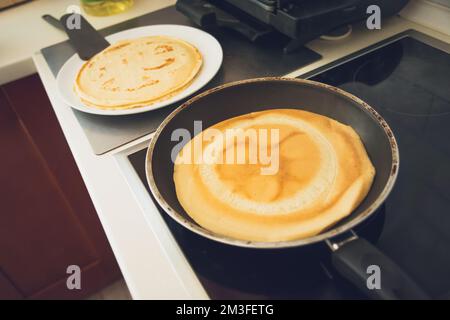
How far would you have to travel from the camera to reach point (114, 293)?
4.30 feet

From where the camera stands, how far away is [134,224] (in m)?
0.47

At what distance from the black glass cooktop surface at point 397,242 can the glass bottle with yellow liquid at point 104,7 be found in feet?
1.92

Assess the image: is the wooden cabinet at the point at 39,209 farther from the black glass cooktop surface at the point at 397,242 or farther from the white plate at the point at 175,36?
the black glass cooktop surface at the point at 397,242

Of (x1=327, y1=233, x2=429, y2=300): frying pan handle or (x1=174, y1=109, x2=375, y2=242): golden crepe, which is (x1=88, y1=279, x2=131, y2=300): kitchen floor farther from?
(x1=327, y1=233, x2=429, y2=300): frying pan handle

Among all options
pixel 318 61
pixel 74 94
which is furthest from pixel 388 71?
Answer: pixel 74 94

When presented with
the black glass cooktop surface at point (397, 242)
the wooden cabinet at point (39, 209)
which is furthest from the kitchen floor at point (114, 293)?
the black glass cooktop surface at point (397, 242)

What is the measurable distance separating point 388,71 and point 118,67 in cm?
49

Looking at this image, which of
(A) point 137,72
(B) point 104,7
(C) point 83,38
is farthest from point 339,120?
(B) point 104,7

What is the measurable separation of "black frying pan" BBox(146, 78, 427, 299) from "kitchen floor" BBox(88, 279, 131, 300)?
953 mm

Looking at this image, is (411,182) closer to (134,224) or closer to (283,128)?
(283,128)

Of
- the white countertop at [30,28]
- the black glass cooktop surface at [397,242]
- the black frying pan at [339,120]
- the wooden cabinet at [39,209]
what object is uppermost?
the black frying pan at [339,120]

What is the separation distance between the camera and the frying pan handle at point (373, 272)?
317 mm

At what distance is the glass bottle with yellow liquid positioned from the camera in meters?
0.97

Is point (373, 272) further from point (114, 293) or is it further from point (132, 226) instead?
point (114, 293)
